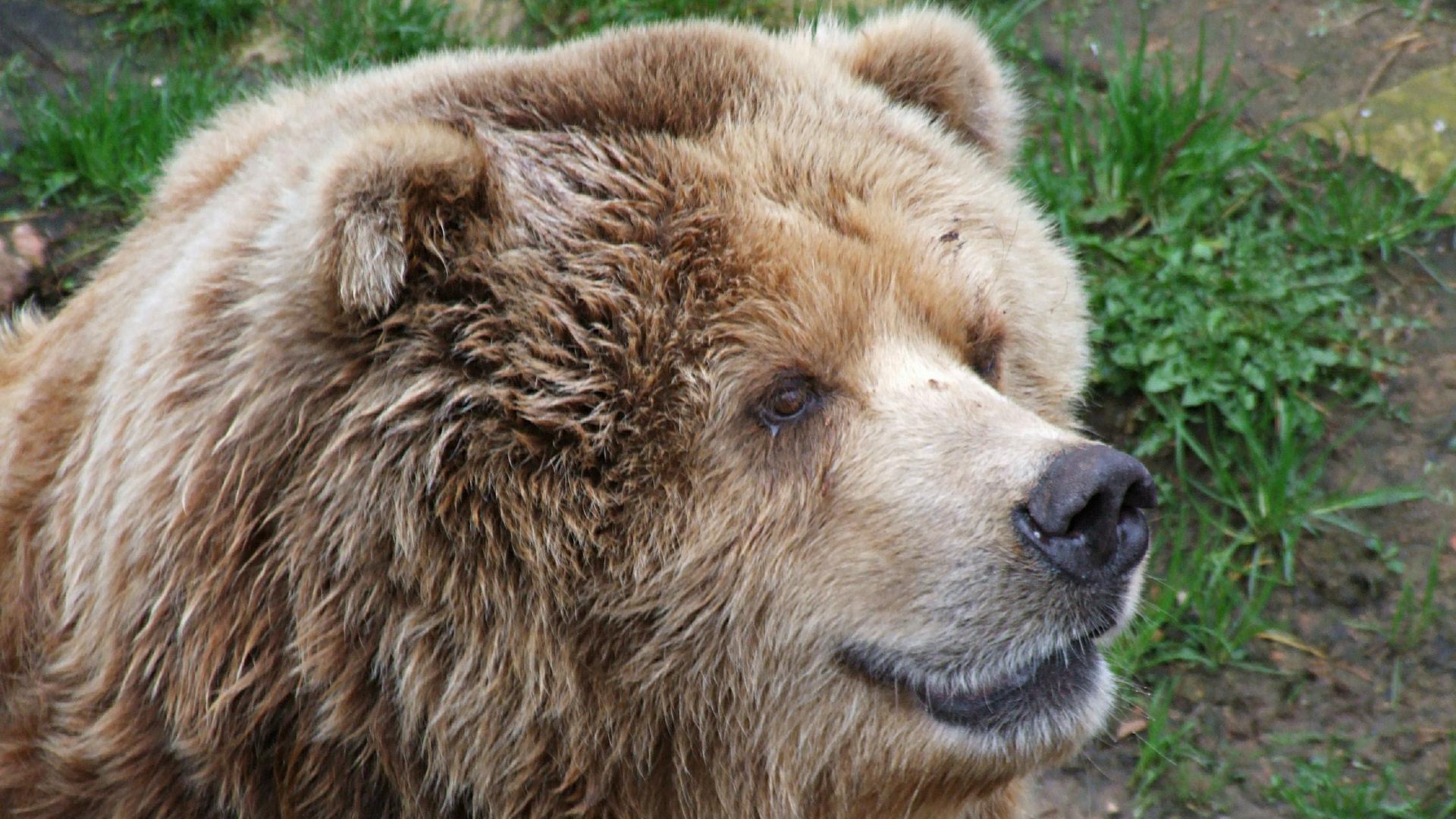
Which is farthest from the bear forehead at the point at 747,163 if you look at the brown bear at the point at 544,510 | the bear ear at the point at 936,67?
the bear ear at the point at 936,67

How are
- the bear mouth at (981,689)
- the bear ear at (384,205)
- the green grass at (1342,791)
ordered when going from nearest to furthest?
the bear ear at (384,205), the bear mouth at (981,689), the green grass at (1342,791)

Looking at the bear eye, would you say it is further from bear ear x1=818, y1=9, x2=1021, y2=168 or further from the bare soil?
the bare soil

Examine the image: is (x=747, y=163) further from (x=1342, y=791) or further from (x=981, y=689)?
(x=1342, y=791)

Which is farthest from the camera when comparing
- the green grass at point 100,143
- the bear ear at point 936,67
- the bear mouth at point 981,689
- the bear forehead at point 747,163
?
the green grass at point 100,143

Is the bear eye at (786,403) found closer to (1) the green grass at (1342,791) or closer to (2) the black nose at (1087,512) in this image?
(2) the black nose at (1087,512)

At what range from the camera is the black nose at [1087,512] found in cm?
267

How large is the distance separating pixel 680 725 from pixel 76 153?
376 cm

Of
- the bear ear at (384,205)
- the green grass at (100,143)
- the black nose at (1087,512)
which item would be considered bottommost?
the green grass at (100,143)

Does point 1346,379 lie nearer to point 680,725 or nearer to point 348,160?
point 680,725

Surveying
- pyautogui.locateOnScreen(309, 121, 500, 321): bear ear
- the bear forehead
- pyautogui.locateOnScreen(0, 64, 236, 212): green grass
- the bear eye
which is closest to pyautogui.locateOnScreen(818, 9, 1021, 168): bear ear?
the bear forehead

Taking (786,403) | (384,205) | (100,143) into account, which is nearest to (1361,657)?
(786,403)

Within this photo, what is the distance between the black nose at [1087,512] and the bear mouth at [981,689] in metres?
0.21

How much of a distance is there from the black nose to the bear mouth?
0.68 feet

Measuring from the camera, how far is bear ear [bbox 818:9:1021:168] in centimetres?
376
